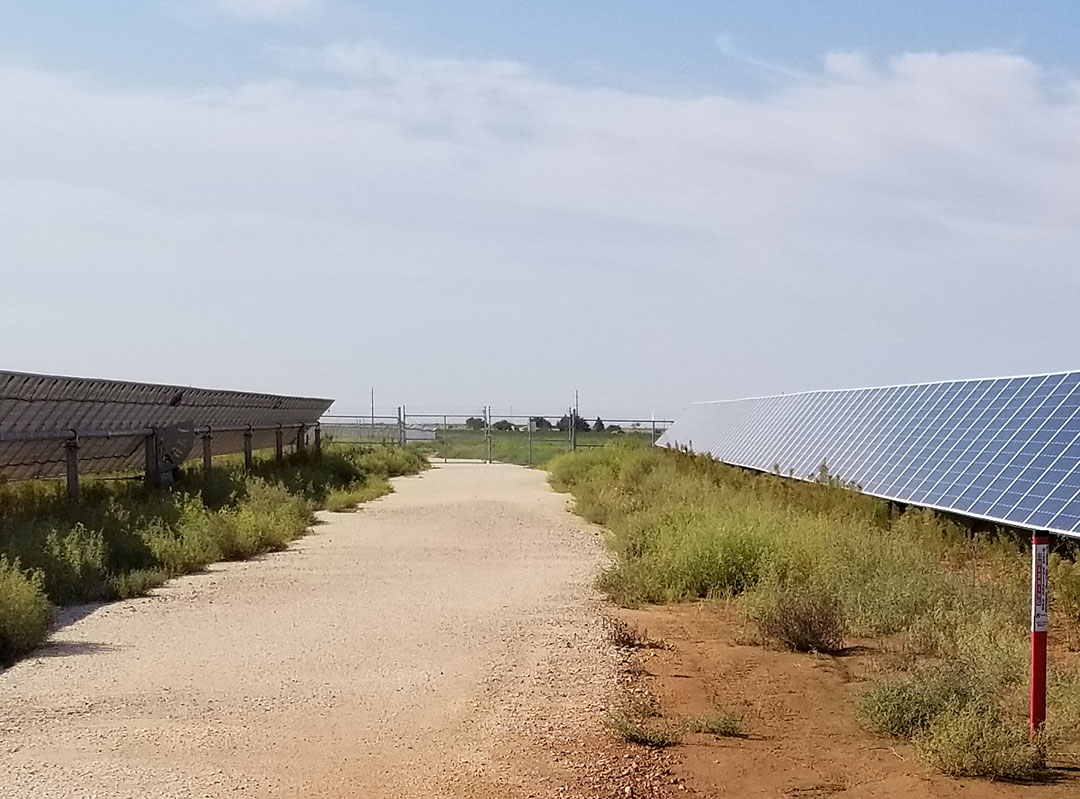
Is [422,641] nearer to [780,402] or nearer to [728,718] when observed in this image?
[728,718]

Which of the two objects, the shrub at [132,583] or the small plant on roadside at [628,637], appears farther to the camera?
the shrub at [132,583]

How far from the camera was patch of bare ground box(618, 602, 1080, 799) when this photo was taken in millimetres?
6438

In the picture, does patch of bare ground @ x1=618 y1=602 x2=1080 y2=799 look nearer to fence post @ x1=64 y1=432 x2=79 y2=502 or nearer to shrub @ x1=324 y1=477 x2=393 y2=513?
fence post @ x1=64 y1=432 x2=79 y2=502

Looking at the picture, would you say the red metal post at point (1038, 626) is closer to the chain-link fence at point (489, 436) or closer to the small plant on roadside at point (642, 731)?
the small plant on roadside at point (642, 731)

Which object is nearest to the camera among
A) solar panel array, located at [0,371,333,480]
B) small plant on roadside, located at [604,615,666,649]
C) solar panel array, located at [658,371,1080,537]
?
small plant on roadside, located at [604,615,666,649]

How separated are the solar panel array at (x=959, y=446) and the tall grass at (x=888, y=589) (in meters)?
0.50

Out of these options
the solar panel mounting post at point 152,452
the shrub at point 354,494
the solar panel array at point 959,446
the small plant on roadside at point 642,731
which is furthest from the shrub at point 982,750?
the shrub at point 354,494

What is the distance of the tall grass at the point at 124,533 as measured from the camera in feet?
36.9

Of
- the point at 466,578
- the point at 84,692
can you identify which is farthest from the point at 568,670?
the point at 466,578

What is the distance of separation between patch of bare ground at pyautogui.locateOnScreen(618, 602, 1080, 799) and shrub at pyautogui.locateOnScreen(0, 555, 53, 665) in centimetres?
508

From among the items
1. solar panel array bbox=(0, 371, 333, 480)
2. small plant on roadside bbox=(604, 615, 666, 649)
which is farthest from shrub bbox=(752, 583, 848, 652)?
solar panel array bbox=(0, 371, 333, 480)

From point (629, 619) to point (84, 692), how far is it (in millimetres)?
5232

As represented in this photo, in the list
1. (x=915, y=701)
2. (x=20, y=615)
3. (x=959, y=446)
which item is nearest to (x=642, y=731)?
(x=915, y=701)

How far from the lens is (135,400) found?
22312mm
